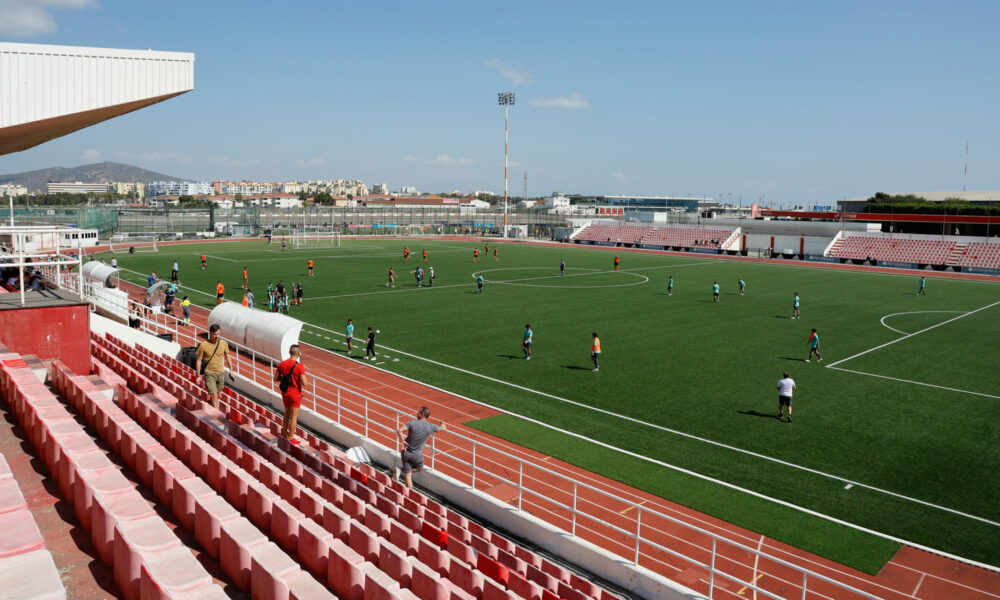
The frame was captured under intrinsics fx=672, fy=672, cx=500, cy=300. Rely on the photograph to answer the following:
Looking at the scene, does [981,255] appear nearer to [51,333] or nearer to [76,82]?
[76,82]

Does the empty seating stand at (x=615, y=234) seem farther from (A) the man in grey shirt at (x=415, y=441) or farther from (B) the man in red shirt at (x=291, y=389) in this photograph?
(B) the man in red shirt at (x=291, y=389)

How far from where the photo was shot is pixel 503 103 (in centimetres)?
10238

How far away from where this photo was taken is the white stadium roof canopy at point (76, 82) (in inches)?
513

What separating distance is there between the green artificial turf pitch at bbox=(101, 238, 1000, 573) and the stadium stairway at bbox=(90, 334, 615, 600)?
6198 millimetres

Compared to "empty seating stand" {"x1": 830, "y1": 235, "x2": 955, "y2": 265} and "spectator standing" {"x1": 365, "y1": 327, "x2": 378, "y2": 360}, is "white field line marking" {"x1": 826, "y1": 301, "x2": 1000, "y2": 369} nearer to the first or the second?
"spectator standing" {"x1": 365, "y1": 327, "x2": 378, "y2": 360}

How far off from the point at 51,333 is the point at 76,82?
5.16m

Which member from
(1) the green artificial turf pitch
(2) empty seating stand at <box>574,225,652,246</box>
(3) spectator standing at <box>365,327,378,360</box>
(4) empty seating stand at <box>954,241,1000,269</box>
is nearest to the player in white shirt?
(1) the green artificial turf pitch

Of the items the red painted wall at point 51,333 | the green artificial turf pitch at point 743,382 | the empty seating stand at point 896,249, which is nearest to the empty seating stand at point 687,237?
the empty seating stand at point 896,249

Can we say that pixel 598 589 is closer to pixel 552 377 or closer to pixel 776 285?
pixel 552 377

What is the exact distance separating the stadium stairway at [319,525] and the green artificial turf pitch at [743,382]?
6.20 m

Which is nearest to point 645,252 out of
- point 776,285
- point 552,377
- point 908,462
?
point 776,285

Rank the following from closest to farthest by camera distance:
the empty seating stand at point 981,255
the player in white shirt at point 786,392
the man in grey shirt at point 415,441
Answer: the man in grey shirt at point 415,441 < the player in white shirt at point 786,392 < the empty seating stand at point 981,255

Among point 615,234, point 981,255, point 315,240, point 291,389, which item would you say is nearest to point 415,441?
point 291,389

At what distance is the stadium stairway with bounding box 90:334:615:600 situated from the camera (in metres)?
6.10
